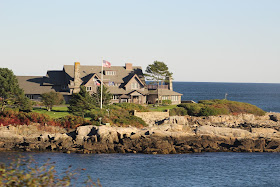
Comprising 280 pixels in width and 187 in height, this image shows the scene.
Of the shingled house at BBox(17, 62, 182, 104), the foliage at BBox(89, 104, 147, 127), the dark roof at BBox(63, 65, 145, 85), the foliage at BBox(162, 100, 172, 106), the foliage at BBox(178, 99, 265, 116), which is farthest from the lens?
the dark roof at BBox(63, 65, 145, 85)

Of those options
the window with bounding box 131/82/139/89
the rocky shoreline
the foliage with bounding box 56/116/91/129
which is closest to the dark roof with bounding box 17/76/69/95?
the window with bounding box 131/82/139/89

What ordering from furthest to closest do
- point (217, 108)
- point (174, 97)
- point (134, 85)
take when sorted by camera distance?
1. point (174, 97)
2. point (134, 85)
3. point (217, 108)

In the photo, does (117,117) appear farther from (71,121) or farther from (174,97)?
(174,97)

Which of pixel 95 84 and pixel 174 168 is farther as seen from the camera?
pixel 95 84

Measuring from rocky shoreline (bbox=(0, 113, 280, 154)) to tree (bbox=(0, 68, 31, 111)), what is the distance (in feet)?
24.3

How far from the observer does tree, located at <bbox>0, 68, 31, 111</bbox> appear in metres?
56.3

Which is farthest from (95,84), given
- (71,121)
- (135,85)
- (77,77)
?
(71,121)

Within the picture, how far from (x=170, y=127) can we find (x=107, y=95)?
1318 cm

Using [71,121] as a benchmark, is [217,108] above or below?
above

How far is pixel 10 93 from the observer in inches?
2237

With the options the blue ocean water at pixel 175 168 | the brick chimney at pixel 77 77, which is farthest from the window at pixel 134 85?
the blue ocean water at pixel 175 168

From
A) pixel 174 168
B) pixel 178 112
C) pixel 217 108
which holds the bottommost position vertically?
pixel 174 168

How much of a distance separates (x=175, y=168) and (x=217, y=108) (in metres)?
30.5

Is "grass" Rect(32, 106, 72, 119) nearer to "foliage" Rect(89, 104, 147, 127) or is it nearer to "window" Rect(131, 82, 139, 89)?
"foliage" Rect(89, 104, 147, 127)
